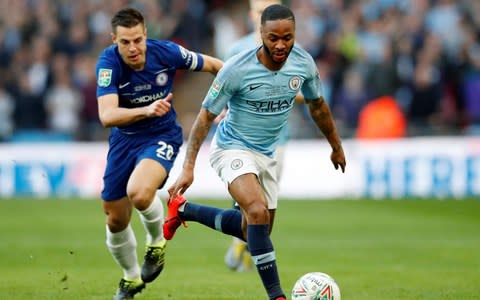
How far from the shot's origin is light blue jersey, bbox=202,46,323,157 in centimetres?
831

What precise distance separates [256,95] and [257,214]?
96cm

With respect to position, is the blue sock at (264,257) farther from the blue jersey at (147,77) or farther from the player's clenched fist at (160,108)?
the blue jersey at (147,77)

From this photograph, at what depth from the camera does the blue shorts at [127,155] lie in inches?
372

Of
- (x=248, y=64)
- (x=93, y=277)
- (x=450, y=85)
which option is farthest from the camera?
(x=450, y=85)

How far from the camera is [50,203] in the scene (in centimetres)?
1927

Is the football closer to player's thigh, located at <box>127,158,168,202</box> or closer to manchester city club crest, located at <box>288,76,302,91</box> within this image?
manchester city club crest, located at <box>288,76,302,91</box>

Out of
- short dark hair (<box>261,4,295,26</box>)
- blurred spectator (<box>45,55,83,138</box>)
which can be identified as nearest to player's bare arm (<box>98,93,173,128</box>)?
short dark hair (<box>261,4,295,26</box>)

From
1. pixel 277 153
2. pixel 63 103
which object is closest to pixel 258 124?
pixel 277 153

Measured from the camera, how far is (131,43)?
9.22m

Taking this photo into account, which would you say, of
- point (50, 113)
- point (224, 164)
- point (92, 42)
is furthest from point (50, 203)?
point (224, 164)

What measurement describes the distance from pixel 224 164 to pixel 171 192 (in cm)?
48

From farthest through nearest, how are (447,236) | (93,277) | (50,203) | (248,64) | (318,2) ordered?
(318,2) → (50,203) → (447,236) → (93,277) → (248,64)

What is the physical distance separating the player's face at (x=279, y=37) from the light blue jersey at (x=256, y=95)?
9.2 inches

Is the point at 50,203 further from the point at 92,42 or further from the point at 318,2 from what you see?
the point at 318,2
